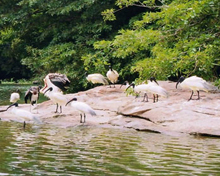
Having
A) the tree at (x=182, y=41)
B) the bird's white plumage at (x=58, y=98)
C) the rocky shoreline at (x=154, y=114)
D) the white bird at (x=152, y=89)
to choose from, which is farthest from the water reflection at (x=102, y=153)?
the tree at (x=182, y=41)

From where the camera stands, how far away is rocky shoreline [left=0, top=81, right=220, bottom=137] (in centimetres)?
1134

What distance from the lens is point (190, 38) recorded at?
15.0 m

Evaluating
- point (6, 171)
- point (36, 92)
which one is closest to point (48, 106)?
point (36, 92)

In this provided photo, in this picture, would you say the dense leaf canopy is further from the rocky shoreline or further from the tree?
the rocky shoreline

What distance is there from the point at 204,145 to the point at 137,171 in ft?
9.12

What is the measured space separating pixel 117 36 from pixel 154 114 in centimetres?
422

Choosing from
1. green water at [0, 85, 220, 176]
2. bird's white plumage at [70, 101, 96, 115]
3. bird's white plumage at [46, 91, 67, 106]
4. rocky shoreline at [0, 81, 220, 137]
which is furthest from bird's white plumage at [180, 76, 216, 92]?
bird's white plumage at [46, 91, 67, 106]

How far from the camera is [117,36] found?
15.9 metres

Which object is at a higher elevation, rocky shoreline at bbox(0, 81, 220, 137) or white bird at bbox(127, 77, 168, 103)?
white bird at bbox(127, 77, 168, 103)

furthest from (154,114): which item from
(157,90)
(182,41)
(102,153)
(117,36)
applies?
(117,36)

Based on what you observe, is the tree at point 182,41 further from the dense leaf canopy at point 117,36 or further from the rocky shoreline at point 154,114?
the rocky shoreline at point 154,114

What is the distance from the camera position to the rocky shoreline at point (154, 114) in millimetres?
11336

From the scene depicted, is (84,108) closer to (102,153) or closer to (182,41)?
(102,153)

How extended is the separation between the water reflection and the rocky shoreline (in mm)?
510
